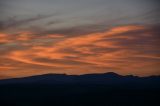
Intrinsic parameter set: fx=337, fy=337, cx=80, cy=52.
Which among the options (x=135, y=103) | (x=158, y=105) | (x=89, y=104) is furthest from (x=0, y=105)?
(x=135, y=103)

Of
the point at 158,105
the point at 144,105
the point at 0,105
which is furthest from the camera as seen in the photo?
the point at 144,105

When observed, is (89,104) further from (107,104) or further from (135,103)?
(135,103)

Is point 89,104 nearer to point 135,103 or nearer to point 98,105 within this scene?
point 98,105

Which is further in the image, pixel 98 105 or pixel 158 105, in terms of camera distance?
pixel 98 105

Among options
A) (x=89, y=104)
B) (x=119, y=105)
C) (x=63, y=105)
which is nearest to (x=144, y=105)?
(x=119, y=105)

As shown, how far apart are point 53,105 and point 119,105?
23319 millimetres

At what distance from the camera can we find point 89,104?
11781cm

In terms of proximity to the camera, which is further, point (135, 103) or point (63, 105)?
point (135, 103)

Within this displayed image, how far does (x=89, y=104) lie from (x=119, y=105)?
10.6 metres

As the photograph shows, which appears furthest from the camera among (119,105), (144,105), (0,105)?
(119,105)

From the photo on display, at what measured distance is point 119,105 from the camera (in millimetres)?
118562

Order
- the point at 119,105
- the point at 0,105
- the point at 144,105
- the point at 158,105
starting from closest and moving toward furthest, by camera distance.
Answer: the point at 0,105
the point at 158,105
the point at 144,105
the point at 119,105

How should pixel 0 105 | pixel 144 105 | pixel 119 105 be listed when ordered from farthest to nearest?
pixel 119 105 → pixel 144 105 → pixel 0 105

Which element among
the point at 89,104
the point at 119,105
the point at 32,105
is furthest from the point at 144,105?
the point at 32,105
